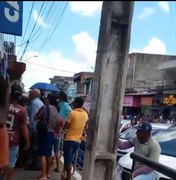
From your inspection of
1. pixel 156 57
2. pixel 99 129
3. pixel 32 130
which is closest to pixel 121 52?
pixel 99 129

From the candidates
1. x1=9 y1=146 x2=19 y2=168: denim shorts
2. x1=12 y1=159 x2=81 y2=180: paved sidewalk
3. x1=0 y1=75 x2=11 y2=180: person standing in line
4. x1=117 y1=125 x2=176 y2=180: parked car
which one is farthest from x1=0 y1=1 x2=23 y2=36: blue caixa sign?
x1=117 y1=125 x2=176 y2=180: parked car

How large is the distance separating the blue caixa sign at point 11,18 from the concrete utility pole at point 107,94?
274cm

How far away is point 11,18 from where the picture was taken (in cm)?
824

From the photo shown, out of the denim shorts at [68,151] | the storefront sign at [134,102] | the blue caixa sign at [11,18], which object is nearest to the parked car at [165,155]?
the denim shorts at [68,151]

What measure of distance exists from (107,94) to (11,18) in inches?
126

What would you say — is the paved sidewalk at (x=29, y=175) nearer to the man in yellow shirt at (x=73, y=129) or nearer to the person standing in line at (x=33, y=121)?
the person standing in line at (x=33, y=121)

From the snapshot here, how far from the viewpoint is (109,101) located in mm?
6051

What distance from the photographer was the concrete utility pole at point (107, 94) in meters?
5.86

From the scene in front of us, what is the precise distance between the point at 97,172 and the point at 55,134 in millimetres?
2132

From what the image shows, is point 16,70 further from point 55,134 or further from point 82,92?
point 82,92

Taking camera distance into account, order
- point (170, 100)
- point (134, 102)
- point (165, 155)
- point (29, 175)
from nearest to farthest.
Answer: point (165, 155) < point (29, 175) < point (170, 100) < point (134, 102)

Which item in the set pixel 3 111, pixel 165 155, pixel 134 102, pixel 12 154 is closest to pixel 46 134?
pixel 12 154

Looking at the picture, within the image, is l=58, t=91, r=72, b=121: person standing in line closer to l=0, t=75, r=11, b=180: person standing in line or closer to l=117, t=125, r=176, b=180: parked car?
l=117, t=125, r=176, b=180: parked car

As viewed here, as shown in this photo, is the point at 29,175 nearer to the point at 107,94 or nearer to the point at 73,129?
the point at 73,129
